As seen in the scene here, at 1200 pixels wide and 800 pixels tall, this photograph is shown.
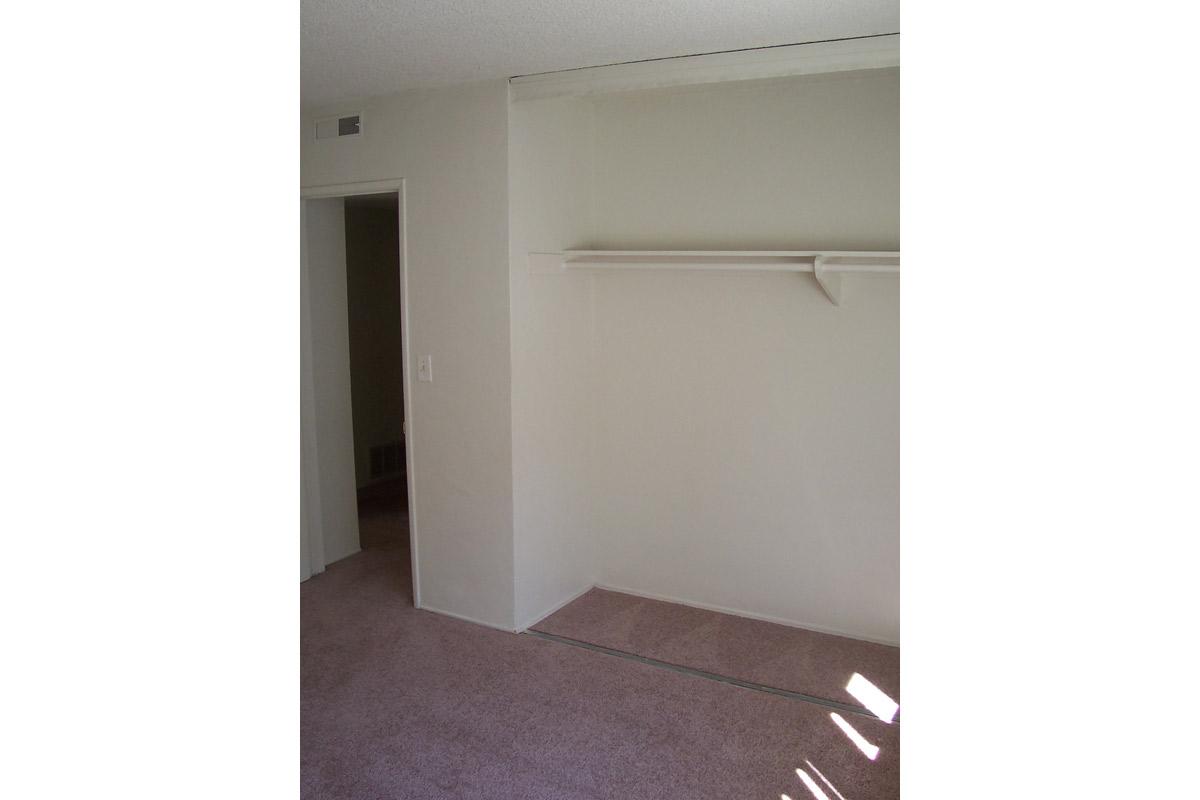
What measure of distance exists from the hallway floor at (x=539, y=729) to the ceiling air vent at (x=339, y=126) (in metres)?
2.15

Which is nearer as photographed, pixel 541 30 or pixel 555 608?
pixel 541 30

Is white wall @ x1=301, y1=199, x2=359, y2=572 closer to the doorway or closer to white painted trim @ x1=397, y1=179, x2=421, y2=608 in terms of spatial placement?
white painted trim @ x1=397, y1=179, x2=421, y2=608

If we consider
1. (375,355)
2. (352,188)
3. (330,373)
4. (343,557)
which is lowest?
(343,557)

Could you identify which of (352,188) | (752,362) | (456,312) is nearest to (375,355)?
(352,188)

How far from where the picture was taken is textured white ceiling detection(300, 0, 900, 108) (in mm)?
2477

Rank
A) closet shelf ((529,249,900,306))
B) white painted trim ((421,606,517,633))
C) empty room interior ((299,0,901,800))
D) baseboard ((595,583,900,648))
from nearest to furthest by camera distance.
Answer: empty room interior ((299,0,901,800)) → closet shelf ((529,249,900,306)) → baseboard ((595,583,900,648)) → white painted trim ((421,606,517,633))

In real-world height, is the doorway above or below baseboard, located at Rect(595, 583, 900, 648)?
above

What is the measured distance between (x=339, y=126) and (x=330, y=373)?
1.29 meters

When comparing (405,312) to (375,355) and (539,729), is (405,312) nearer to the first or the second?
(539,729)

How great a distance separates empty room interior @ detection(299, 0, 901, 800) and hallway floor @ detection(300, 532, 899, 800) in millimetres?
16

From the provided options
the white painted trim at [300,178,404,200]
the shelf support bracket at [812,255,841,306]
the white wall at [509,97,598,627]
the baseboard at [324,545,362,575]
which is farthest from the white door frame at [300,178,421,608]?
the shelf support bracket at [812,255,841,306]

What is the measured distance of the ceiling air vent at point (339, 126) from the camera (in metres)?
3.84

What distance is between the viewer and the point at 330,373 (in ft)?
14.9

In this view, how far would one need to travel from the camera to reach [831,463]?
3.65 m
